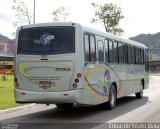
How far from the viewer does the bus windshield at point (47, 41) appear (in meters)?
13.1

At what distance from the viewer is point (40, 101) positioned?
514 inches

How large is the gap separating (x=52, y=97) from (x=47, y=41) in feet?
6.15

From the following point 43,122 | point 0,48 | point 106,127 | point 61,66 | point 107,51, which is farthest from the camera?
point 0,48

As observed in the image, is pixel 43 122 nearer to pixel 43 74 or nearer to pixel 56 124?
pixel 56 124

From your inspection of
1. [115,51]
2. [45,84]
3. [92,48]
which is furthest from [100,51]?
[45,84]

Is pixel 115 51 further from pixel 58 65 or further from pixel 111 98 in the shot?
pixel 58 65

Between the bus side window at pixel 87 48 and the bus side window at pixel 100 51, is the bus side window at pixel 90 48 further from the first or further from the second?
the bus side window at pixel 100 51

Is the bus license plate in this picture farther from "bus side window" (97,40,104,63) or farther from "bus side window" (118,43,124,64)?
"bus side window" (118,43,124,64)

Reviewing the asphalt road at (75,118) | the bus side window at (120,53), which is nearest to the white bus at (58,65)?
the asphalt road at (75,118)

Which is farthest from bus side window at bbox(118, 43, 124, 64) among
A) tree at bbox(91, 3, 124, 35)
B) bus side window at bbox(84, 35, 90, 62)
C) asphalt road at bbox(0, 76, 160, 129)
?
tree at bbox(91, 3, 124, 35)

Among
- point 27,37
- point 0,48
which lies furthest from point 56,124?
point 0,48

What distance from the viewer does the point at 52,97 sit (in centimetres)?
1285

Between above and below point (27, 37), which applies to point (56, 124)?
below

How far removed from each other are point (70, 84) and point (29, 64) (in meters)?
1.59
